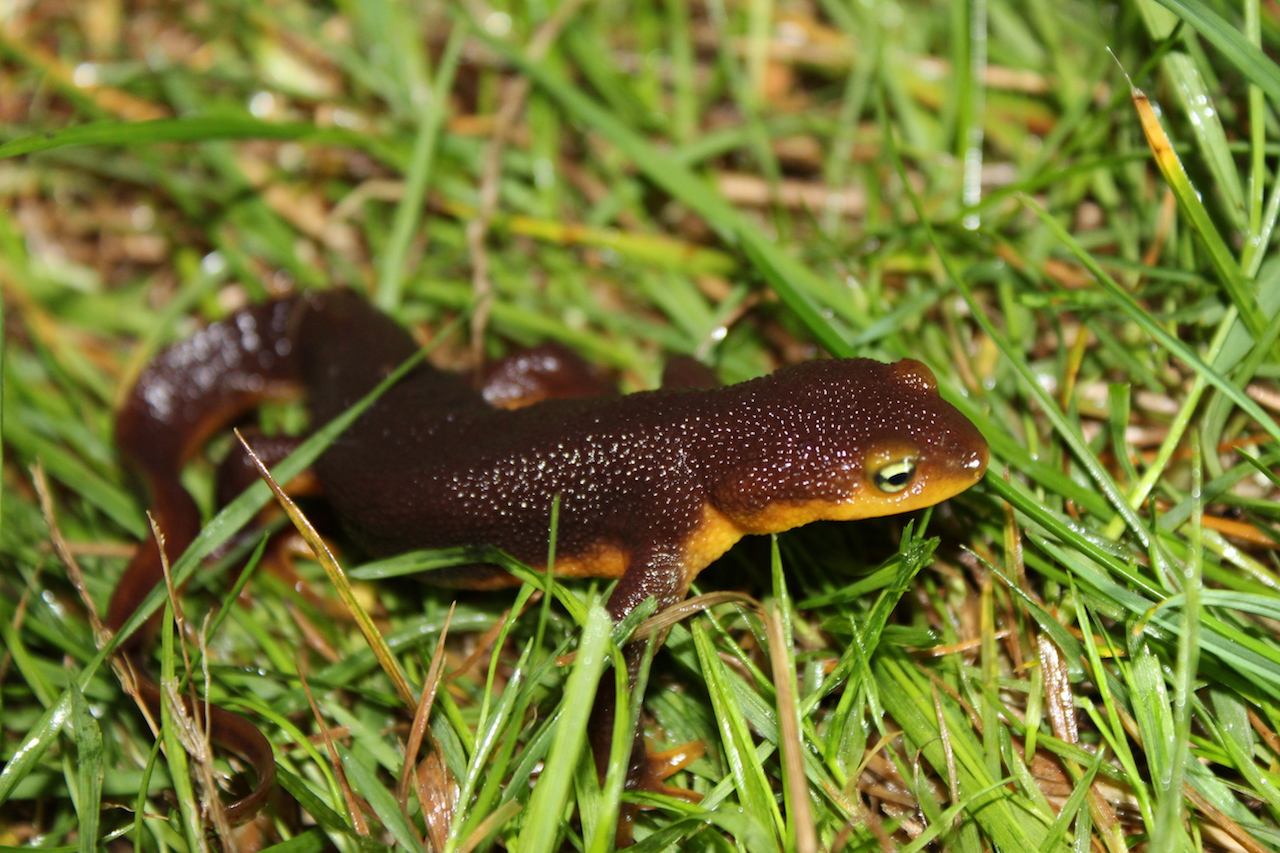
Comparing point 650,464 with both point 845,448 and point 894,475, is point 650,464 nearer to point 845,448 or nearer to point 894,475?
point 845,448

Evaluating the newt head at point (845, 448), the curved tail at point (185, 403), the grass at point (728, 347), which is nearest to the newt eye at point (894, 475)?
the newt head at point (845, 448)

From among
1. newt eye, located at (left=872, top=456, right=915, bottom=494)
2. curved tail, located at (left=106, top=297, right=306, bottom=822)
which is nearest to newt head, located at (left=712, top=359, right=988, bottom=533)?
newt eye, located at (left=872, top=456, right=915, bottom=494)

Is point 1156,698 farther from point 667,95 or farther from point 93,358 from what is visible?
point 93,358

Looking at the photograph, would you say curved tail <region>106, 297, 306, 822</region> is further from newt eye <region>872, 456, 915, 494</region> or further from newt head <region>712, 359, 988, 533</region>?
newt eye <region>872, 456, 915, 494</region>

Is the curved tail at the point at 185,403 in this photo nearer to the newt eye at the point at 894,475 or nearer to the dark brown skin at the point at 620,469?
the dark brown skin at the point at 620,469

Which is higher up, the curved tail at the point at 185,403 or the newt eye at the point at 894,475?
the newt eye at the point at 894,475

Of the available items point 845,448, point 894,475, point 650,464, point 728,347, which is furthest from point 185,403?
point 894,475

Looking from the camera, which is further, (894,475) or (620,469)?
(620,469)
